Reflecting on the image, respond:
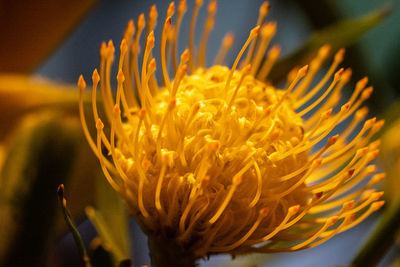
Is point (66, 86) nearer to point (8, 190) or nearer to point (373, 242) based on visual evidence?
point (8, 190)

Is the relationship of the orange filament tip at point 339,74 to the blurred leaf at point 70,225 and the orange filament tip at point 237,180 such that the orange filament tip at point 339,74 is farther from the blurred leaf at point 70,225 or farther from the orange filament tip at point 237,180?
the blurred leaf at point 70,225

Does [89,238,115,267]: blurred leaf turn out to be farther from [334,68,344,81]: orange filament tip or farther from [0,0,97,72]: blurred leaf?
[0,0,97,72]: blurred leaf

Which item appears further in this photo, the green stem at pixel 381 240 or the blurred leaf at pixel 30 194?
the green stem at pixel 381 240

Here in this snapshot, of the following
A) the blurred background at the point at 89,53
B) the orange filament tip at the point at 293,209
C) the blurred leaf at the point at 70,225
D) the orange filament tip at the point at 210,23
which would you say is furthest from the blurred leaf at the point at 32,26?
the orange filament tip at the point at 293,209

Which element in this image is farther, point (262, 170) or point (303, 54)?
point (303, 54)

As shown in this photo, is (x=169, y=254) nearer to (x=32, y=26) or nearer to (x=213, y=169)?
(x=213, y=169)

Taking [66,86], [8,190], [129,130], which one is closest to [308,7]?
[66,86]

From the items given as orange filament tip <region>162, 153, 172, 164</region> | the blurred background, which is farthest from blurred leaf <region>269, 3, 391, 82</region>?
orange filament tip <region>162, 153, 172, 164</region>
